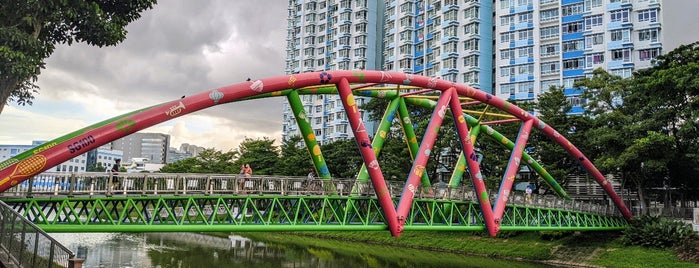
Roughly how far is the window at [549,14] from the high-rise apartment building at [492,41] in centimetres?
14

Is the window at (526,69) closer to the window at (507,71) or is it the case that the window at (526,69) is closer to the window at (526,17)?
the window at (507,71)

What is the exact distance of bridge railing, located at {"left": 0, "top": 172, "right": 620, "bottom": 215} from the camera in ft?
75.8

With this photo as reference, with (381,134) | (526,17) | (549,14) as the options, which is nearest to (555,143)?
(381,134)

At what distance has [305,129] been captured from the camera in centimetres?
3197

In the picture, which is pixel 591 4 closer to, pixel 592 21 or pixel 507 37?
pixel 592 21

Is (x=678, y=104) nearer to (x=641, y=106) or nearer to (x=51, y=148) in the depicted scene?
(x=641, y=106)

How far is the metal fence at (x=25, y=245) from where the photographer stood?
1644cm

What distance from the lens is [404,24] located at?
4035 inches

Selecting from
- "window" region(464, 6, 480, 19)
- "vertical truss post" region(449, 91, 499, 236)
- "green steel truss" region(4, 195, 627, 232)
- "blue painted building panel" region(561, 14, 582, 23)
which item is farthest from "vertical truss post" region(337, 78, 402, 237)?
"window" region(464, 6, 480, 19)

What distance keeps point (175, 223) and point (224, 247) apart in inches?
1237

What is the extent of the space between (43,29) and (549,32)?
69371 millimetres

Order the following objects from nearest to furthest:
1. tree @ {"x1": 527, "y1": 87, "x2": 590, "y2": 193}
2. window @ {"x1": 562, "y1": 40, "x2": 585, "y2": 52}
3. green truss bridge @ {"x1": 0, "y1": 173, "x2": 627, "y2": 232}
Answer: green truss bridge @ {"x1": 0, "y1": 173, "x2": 627, "y2": 232} → tree @ {"x1": 527, "y1": 87, "x2": 590, "y2": 193} → window @ {"x1": 562, "y1": 40, "x2": 585, "y2": 52}

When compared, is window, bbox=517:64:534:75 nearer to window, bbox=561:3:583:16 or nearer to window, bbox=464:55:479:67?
window, bbox=464:55:479:67

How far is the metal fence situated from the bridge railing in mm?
5215
